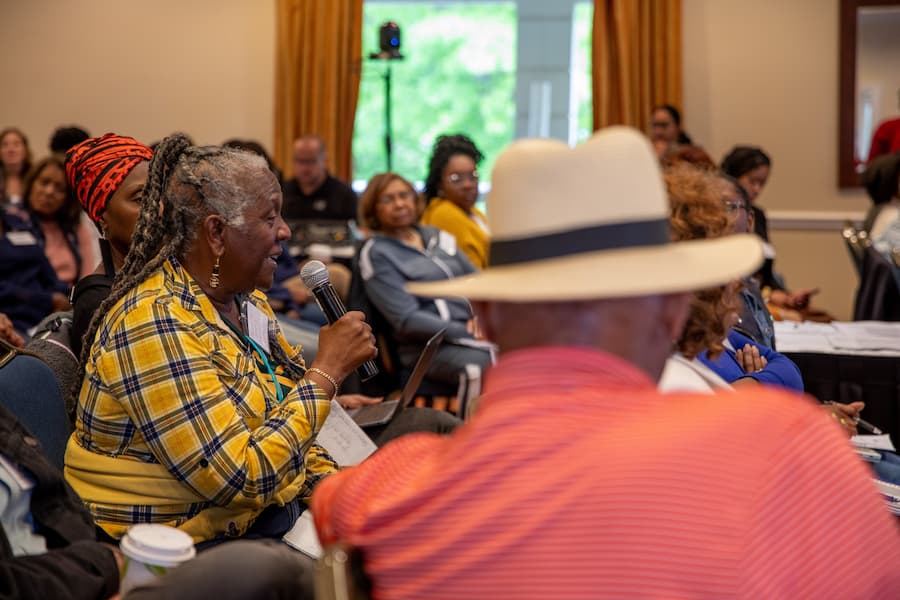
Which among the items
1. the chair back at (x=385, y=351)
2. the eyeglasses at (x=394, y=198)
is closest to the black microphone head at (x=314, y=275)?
the chair back at (x=385, y=351)

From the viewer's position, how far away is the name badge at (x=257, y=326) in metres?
2.39

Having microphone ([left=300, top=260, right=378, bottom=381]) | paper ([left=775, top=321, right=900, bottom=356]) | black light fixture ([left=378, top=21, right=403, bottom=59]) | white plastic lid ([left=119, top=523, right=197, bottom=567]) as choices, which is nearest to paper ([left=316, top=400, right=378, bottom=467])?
microphone ([left=300, top=260, right=378, bottom=381])

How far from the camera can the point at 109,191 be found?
2705 mm

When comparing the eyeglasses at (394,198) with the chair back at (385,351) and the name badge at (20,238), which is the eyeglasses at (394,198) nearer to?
the chair back at (385,351)

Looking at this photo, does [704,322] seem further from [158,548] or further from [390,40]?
[390,40]

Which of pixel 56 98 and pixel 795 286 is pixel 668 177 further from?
pixel 56 98

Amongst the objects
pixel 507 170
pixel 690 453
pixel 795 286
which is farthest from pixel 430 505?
pixel 795 286

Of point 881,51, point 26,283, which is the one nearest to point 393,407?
point 26,283

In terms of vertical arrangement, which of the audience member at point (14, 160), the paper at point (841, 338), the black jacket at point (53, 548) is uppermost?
the audience member at point (14, 160)

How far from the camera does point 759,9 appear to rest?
8.50m

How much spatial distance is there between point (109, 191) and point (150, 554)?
4.49 feet

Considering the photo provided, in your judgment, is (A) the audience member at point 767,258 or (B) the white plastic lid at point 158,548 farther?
(A) the audience member at point 767,258

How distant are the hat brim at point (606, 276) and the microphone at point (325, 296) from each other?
1.17m

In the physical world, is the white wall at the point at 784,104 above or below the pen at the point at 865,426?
above
